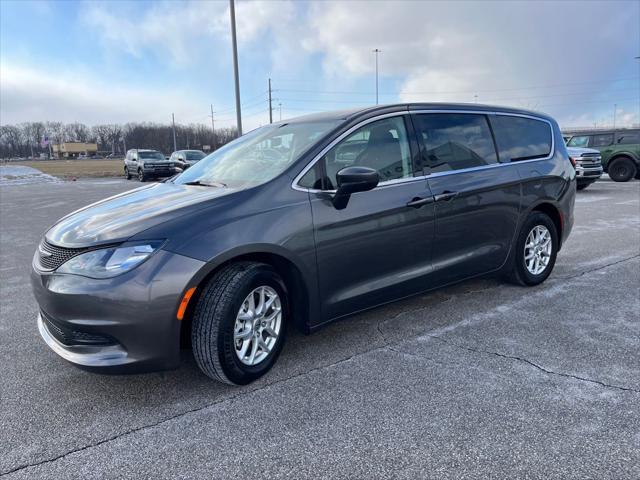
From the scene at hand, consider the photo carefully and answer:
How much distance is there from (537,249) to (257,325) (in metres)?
3.19

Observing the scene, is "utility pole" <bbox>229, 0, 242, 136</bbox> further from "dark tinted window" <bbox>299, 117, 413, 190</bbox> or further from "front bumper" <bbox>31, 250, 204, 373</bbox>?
"front bumper" <bbox>31, 250, 204, 373</bbox>

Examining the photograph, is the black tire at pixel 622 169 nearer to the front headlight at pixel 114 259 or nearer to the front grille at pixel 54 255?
the front headlight at pixel 114 259

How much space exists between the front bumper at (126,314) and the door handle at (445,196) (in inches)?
78.3

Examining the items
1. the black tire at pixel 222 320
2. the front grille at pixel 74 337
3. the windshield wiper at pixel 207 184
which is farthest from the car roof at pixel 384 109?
the front grille at pixel 74 337

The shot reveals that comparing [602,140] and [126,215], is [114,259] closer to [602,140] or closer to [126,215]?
[126,215]

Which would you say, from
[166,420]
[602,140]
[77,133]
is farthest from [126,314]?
[77,133]

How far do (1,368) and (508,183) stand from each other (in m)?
4.26

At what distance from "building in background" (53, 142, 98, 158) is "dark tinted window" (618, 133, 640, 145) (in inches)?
4552

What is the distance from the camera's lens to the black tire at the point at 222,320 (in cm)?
284

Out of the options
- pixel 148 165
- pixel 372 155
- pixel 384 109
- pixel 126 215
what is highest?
pixel 384 109

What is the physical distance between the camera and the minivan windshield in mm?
3422

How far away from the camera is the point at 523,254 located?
15.6 ft

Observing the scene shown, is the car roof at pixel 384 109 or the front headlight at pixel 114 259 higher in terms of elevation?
the car roof at pixel 384 109

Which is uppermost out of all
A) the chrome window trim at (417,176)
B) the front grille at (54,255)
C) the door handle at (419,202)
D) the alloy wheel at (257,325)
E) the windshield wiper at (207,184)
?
the chrome window trim at (417,176)
